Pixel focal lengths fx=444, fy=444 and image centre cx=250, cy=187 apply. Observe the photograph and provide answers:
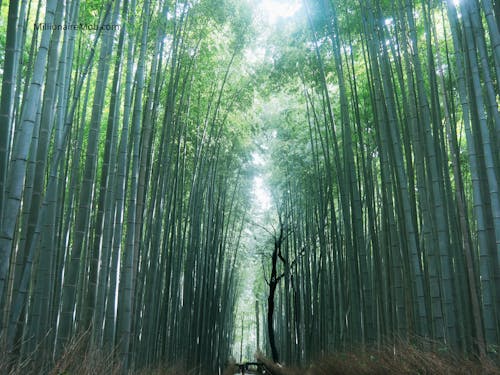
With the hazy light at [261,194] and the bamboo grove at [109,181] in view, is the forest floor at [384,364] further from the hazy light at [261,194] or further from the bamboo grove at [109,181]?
the hazy light at [261,194]

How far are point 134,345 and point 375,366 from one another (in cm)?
199

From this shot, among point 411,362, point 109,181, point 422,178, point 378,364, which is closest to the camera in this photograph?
point 411,362

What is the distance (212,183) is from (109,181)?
122 inches

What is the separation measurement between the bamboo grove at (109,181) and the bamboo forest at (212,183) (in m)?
0.02

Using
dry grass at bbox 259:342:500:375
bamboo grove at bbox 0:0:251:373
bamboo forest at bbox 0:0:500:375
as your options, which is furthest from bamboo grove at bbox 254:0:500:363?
bamboo grove at bbox 0:0:251:373

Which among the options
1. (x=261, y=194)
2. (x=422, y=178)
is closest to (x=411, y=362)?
(x=422, y=178)

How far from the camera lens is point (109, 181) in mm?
3322

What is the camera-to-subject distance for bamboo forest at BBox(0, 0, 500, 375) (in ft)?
8.13

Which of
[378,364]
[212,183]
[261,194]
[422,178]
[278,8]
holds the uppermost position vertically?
[278,8]

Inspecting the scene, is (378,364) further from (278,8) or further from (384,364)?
(278,8)

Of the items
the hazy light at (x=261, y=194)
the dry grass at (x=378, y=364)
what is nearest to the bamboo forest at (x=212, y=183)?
the dry grass at (x=378, y=364)

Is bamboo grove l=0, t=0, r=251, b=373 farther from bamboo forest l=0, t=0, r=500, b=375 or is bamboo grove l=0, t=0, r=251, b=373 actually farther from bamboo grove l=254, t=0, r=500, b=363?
bamboo grove l=254, t=0, r=500, b=363

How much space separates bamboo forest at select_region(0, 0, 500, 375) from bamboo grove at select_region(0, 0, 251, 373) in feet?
0.05

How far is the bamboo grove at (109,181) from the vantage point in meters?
2.30
